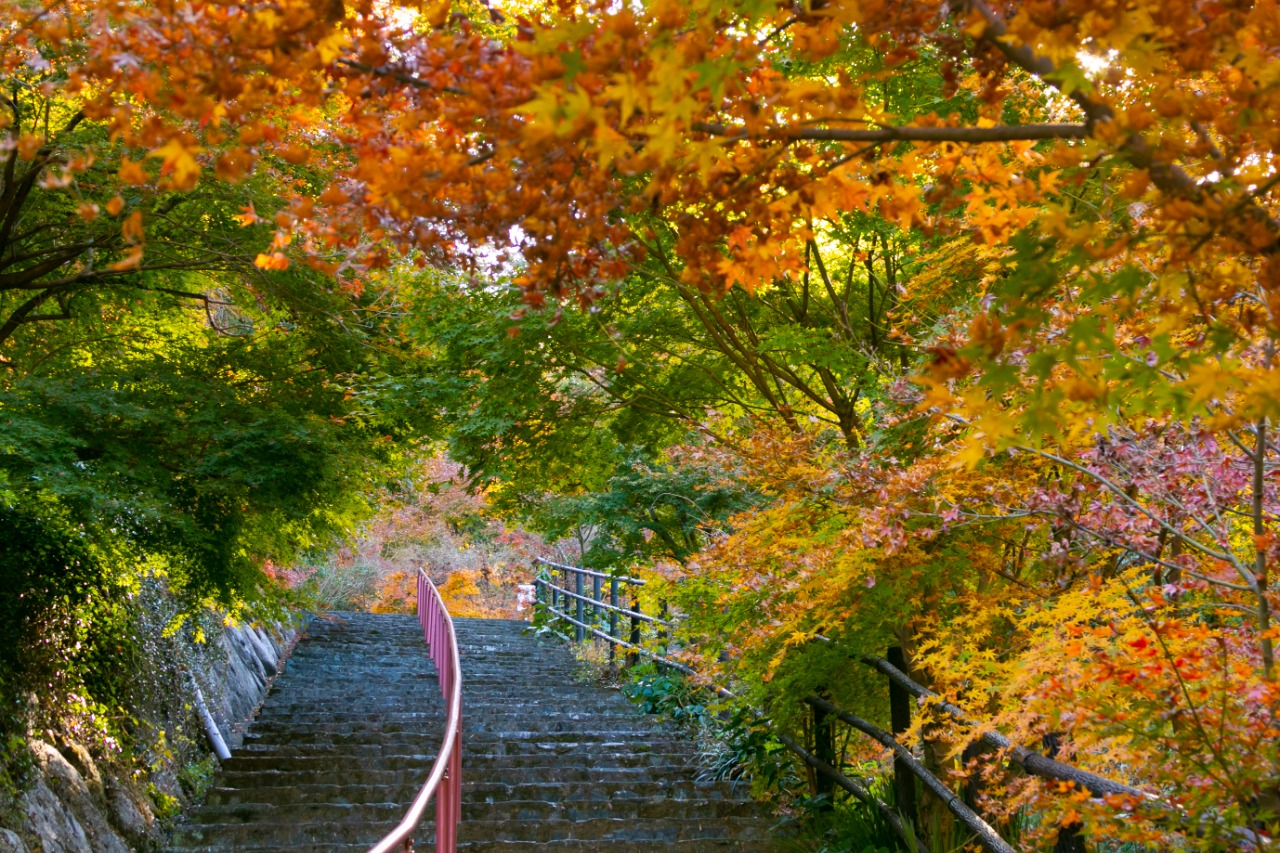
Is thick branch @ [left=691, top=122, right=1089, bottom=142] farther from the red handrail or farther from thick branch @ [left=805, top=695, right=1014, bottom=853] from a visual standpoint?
thick branch @ [left=805, top=695, right=1014, bottom=853]

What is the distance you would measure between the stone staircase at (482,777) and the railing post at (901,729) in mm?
1024

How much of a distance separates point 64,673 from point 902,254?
18.6ft

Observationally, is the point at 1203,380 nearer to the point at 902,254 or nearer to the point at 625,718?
the point at 902,254

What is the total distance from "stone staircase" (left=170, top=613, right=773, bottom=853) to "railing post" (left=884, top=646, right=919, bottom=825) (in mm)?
1024

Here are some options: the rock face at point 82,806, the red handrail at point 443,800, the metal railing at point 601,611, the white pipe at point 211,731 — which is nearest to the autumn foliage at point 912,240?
the red handrail at point 443,800

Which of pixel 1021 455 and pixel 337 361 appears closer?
pixel 1021 455

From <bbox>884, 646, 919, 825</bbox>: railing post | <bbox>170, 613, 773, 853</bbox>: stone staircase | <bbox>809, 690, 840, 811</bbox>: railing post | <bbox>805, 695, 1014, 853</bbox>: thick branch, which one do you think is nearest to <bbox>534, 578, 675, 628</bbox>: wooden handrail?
<bbox>170, 613, 773, 853</bbox>: stone staircase

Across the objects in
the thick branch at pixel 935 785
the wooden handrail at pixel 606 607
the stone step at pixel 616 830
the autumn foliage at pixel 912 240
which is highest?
the autumn foliage at pixel 912 240

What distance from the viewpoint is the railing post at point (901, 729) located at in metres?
5.22

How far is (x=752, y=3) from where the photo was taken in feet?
5.46

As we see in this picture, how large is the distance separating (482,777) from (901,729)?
3008 millimetres

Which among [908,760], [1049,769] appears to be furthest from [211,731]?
[1049,769]

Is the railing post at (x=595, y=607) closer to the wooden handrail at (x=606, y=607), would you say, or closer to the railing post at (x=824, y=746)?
the wooden handrail at (x=606, y=607)

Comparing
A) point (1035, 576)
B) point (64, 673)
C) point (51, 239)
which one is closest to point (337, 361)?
point (51, 239)
